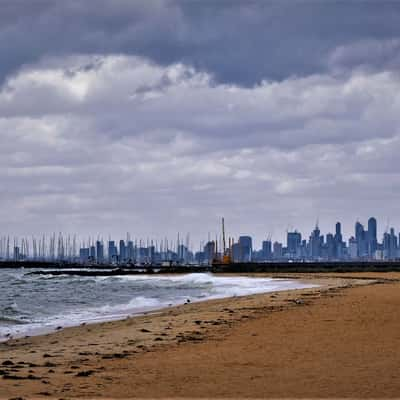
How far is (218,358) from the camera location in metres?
12.0

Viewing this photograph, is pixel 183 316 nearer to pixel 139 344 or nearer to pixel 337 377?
pixel 139 344

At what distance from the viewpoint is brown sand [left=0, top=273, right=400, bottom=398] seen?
9180 millimetres

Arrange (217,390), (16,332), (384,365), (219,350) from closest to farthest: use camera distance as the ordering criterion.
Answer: (217,390) → (384,365) → (219,350) → (16,332)

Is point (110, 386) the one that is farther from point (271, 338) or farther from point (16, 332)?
point (16, 332)

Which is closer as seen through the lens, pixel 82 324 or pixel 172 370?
pixel 172 370

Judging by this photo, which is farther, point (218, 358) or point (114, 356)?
point (114, 356)

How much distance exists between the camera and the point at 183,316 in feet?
71.4

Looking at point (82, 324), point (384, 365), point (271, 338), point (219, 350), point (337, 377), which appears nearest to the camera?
point (337, 377)

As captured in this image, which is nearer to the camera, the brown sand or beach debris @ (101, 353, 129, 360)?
the brown sand

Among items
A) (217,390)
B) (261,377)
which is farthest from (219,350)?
(217,390)

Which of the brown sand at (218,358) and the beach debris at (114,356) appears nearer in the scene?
the brown sand at (218,358)

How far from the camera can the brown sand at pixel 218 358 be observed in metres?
9.18

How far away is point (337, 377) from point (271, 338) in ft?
15.7

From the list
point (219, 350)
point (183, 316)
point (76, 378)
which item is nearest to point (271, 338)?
point (219, 350)
